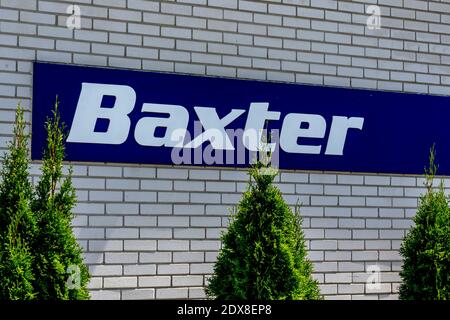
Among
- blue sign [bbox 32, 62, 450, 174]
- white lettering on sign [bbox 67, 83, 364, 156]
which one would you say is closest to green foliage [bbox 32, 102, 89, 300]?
blue sign [bbox 32, 62, 450, 174]

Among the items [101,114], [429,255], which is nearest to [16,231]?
[101,114]

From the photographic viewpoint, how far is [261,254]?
6.71 metres

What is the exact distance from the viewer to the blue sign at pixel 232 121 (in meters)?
7.36

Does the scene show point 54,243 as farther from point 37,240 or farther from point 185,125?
point 185,125

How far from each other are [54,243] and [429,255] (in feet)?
12.3

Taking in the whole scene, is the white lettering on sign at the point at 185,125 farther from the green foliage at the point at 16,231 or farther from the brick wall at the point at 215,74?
the green foliage at the point at 16,231

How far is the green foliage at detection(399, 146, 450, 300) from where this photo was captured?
25.0ft

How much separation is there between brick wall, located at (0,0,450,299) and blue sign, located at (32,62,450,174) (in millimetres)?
125

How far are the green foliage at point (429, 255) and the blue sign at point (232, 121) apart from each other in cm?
97

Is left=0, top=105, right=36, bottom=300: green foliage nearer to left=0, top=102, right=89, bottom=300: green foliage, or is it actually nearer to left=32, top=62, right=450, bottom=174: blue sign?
left=0, top=102, right=89, bottom=300: green foliage

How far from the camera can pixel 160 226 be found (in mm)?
7605
